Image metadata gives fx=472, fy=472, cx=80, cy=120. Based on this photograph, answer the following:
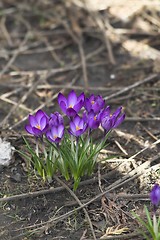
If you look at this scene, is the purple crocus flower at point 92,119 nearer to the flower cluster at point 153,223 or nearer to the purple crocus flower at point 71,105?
the purple crocus flower at point 71,105

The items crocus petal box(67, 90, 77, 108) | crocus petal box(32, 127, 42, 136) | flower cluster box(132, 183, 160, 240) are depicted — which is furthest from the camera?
crocus petal box(67, 90, 77, 108)

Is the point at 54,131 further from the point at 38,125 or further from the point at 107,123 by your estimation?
the point at 107,123

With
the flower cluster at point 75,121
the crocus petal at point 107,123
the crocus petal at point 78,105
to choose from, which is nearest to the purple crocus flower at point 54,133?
the flower cluster at point 75,121

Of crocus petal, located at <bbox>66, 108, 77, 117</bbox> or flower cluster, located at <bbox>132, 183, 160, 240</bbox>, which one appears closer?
flower cluster, located at <bbox>132, 183, 160, 240</bbox>

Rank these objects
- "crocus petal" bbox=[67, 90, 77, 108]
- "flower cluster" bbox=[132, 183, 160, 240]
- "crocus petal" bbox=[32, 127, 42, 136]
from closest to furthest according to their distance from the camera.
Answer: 1. "flower cluster" bbox=[132, 183, 160, 240]
2. "crocus petal" bbox=[32, 127, 42, 136]
3. "crocus petal" bbox=[67, 90, 77, 108]

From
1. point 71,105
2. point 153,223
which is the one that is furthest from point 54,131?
point 153,223

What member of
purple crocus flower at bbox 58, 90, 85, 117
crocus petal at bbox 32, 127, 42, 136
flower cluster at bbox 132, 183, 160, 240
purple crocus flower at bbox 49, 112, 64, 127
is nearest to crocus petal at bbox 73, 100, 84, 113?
purple crocus flower at bbox 58, 90, 85, 117

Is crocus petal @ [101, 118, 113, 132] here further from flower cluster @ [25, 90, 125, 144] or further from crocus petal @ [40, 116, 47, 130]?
crocus petal @ [40, 116, 47, 130]
